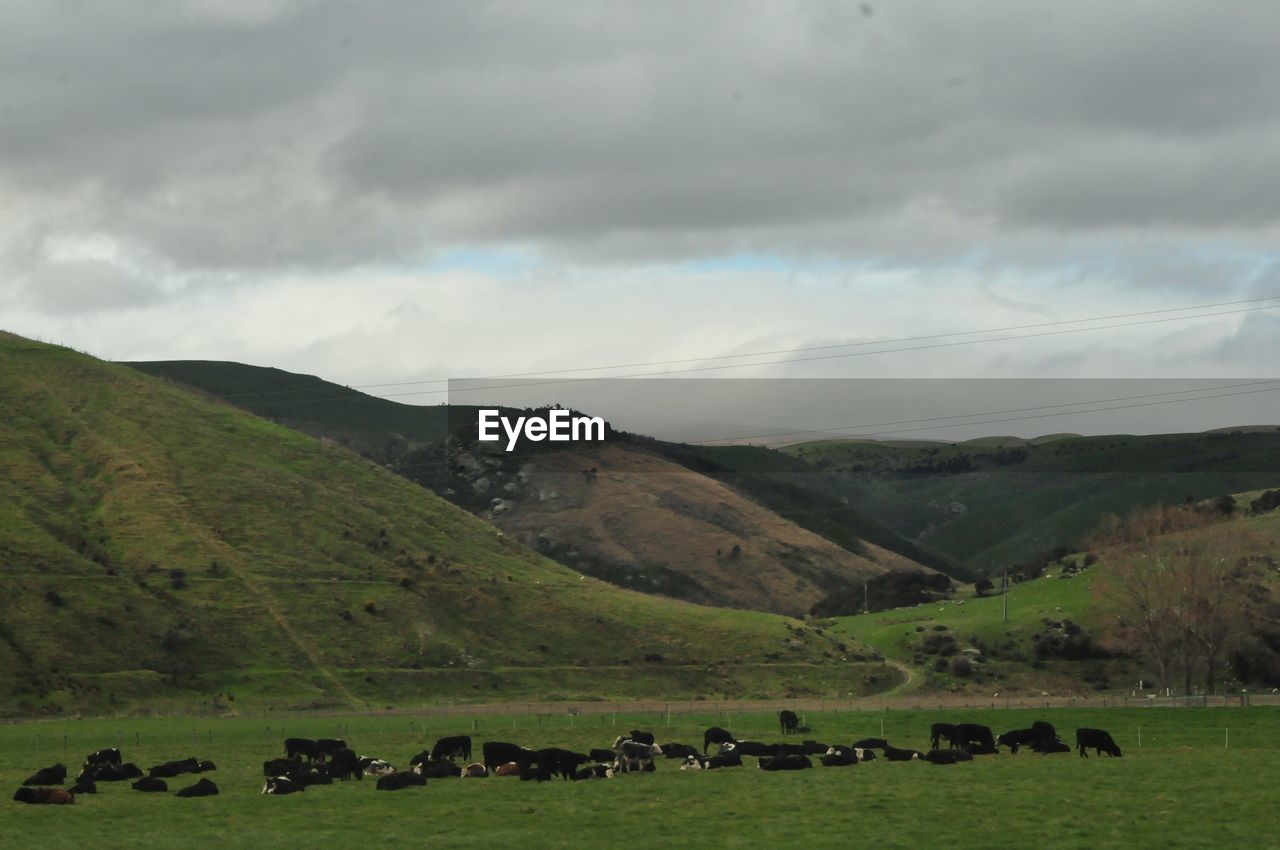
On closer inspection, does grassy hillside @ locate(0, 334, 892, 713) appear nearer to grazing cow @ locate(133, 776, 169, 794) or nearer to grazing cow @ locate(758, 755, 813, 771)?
grazing cow @ locate(133, 776, 169, 794)

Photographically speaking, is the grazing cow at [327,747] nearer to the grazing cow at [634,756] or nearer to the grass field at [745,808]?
the grass field at [745,808]

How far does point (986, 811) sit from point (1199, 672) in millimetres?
74754

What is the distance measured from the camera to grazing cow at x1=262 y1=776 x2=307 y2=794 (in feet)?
141

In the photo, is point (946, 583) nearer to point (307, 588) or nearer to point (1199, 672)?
point (1199, 672)

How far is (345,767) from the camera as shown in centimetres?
4769

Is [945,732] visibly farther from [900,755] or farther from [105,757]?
[105,757]

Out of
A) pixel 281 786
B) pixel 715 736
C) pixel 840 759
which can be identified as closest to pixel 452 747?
pixel 715 736

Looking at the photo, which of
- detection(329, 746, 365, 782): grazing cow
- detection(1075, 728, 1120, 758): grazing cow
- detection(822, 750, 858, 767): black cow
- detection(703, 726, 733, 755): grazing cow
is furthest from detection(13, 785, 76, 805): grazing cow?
detection(1075, 728, 1120, 758): grazing cow

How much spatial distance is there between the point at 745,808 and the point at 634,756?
41.8 ft

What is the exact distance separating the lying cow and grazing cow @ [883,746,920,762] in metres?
23.7

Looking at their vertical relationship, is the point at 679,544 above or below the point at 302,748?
above

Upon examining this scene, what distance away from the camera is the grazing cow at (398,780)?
44.2 m

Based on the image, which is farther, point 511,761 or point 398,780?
point 511,761

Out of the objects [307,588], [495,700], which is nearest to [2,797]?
[495,700]
